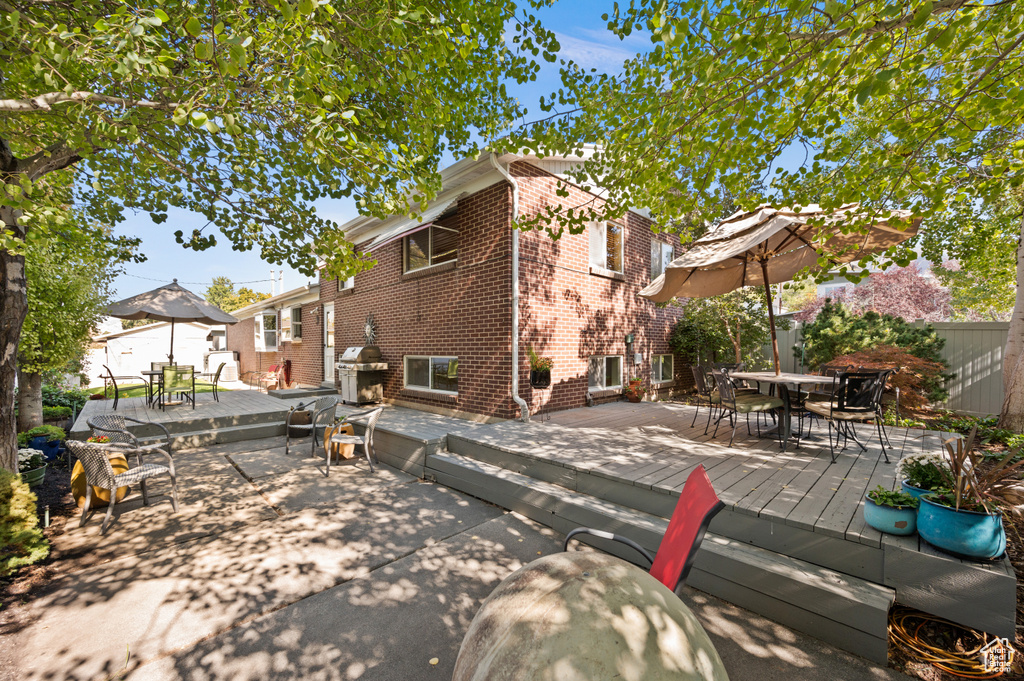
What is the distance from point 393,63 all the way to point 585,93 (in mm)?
2325

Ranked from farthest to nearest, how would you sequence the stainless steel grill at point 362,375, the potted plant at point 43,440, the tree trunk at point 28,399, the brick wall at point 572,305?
the stainless steel grill at point 362,375, the brick wall at point 572,305, the tree trunk at point 28,399, the potted plant at point 43,440

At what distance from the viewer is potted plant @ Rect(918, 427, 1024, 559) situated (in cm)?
238

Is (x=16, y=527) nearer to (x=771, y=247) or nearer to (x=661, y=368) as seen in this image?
(x=771, y=247)

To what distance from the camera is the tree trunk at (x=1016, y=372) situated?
5.71 metres

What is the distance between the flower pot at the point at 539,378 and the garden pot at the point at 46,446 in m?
7.62

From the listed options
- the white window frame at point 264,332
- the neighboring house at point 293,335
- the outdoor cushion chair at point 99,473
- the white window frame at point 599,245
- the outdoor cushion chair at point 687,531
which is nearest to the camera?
the outdoor cushion chair at point 687,531

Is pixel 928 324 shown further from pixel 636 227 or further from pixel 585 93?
pixel 585 93

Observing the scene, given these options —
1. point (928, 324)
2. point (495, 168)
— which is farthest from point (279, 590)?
point (928, 324)

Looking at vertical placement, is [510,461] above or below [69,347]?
below

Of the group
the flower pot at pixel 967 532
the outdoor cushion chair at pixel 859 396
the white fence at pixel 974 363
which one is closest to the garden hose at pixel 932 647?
the flower pot at pixel 967 532

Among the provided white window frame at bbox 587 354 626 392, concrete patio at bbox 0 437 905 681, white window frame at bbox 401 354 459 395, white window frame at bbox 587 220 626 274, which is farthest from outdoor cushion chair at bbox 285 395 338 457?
white window frame at bbox 587 220 626 274

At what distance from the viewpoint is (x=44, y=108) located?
3053 mm

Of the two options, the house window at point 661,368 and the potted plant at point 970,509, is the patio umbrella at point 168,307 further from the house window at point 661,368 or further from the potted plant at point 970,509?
the potted plant at point 970,509

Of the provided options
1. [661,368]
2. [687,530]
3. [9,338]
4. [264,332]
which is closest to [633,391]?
[661,368]
